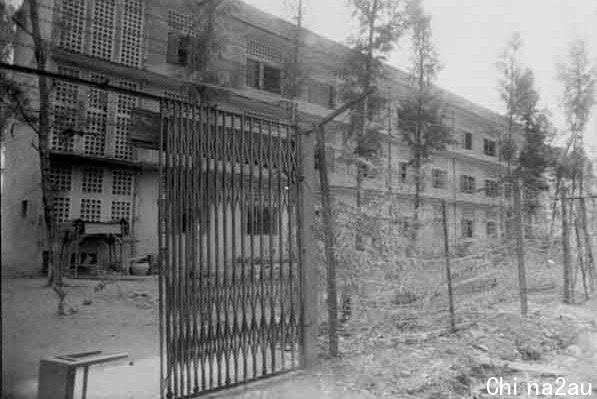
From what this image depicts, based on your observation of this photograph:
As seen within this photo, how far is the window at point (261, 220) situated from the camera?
12.5 feet

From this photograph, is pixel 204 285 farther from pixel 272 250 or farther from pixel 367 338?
pixel 367 338

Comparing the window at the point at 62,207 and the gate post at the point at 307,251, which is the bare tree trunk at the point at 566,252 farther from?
the window at the point at 62,207

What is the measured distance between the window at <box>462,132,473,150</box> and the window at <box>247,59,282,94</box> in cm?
1372

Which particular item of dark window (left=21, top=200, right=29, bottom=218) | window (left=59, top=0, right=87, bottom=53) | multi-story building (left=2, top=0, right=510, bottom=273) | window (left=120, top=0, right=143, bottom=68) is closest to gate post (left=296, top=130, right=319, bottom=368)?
multi-story building (left=2, top=0, right=510, bottom=273)

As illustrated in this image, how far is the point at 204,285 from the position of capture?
133 inches

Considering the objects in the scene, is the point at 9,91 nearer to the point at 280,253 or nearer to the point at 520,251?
the point at 280,253

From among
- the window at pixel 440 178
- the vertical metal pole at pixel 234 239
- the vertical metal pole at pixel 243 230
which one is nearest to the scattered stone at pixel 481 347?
the vertical metal pole at pixel 243 230

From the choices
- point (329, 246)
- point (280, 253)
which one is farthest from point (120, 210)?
point (280, 253)

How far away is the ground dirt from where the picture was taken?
3670 mm

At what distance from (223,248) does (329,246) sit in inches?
52.2

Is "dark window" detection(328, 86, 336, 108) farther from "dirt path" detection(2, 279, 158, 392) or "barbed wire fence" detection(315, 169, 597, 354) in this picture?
"dirt path" detection(2, 279, 158, 392)

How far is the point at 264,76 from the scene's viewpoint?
53.7ft

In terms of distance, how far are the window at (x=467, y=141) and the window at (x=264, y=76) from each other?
13.7m

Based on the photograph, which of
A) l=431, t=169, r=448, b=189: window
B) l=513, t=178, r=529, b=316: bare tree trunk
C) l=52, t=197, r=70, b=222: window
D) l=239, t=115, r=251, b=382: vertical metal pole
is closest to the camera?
l=239, t=115, r=251, b=382: vertical metal pole
